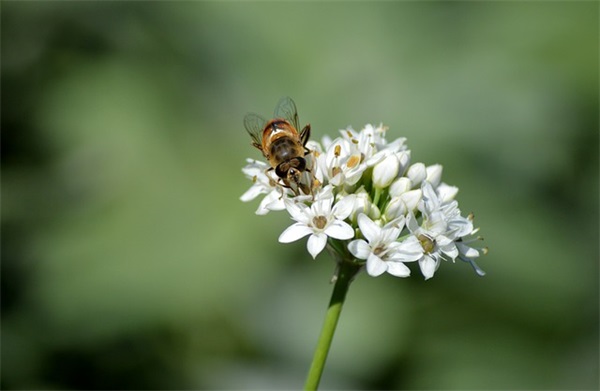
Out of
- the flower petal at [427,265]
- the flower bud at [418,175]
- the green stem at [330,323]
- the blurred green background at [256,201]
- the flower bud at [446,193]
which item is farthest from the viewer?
the blurred green background at [256,201]

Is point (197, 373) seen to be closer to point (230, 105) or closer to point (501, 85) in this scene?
point (230, 105)

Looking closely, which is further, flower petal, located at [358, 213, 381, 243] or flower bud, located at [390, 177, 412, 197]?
flower bud, located at [390, 177, 412, 197]

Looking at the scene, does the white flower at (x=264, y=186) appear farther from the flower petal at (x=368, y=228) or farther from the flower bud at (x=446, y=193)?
the flower bud at (x=446, y=193)

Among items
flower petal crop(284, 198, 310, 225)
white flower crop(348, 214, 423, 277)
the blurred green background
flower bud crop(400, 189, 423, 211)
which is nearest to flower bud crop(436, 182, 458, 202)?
flower bud crop(400, 189, 423, 211)

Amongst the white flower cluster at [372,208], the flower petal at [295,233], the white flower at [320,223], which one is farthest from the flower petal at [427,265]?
the flower petal at [295,233]

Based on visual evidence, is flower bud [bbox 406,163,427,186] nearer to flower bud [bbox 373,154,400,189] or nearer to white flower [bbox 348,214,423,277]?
flower bud [bbox 373,154,400,189]

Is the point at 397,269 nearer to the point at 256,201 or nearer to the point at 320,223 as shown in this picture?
the point at 320,223

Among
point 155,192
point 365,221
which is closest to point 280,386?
point 155,192

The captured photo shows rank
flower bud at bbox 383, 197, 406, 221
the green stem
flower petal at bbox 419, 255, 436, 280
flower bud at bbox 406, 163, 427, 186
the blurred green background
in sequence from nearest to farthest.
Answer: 1. the green stem
2. flower petal at bbox 419, 255, 436, 280
3. flower bud at bbox 383, 197, 406, 221
4. flower bud at bbox 406, 163, 427, 186
5. the blurred green background
